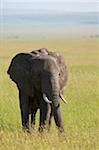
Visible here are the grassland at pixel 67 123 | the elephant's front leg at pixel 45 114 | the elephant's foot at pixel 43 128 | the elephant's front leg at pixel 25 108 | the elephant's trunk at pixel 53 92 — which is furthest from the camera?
the elephant's front leg at pixel 25 108

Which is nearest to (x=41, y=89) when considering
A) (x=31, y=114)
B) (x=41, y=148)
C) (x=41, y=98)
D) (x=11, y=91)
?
(x=41, y=98)

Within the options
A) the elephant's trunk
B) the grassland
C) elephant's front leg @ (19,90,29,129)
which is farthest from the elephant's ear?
the grassland

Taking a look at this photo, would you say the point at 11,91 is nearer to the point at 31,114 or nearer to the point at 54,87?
the point at 31,114

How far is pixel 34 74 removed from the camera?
325 inches

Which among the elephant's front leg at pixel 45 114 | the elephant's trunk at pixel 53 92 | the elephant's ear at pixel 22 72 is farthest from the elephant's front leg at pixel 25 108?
the elephant's trunk at pixel 53 92

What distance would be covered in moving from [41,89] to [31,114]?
0.78m

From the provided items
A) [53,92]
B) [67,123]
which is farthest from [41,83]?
[67,123]

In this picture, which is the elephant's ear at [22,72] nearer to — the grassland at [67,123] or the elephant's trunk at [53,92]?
the elephant's trunk at [53,92]

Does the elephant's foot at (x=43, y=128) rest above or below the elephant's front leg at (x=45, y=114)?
below

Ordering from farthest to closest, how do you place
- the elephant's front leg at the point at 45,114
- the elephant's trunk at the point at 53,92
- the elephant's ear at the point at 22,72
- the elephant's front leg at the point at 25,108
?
the elephant's front leg at the point at 25,108, the elephant's ear at the point at 22,72, the elephant's front leg at the point at 45,114, the elephant's trunk at the point at 53,92

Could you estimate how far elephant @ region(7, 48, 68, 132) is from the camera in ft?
26.1

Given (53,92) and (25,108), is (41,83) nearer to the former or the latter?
(53,92)

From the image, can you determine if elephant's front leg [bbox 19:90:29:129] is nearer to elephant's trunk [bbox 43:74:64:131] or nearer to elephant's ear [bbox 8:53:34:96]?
elephant's ear [bbox 8:53:34:96]

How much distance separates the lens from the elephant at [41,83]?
313 inches
